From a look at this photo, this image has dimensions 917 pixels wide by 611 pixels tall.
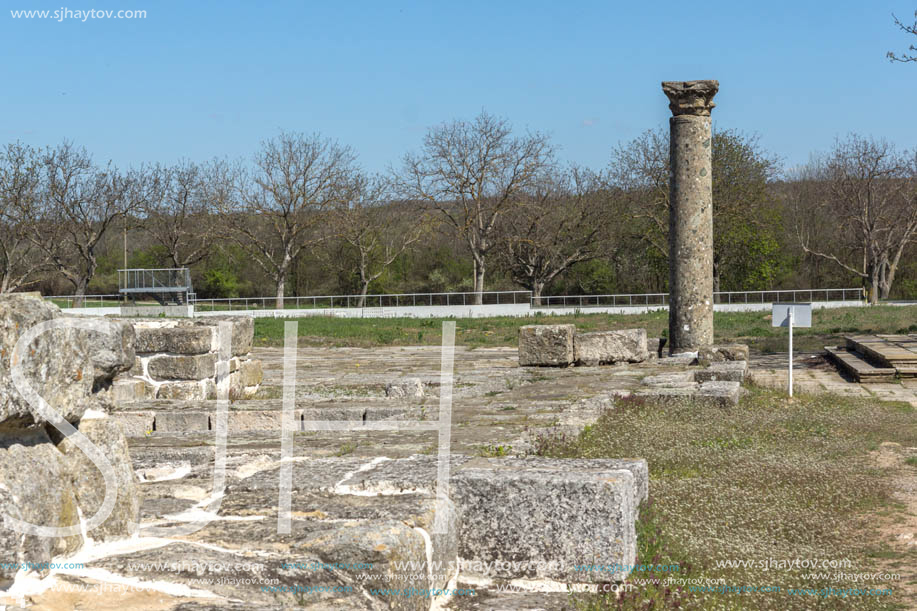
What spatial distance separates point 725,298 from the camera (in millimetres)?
38281

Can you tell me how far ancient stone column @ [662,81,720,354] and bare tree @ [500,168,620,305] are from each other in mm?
25972

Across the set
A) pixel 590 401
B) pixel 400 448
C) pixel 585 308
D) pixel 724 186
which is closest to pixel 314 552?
pixel 400 448

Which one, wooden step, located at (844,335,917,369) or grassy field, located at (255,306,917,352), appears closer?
wooden step, located at (844,335,917,369)

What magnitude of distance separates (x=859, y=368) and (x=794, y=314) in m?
3.08

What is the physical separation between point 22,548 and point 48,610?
0.22 metres

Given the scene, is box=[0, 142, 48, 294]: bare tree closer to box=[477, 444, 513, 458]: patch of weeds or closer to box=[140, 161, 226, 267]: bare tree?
box=[140, 161, 226, 267]: bare tree

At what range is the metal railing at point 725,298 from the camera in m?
36.9

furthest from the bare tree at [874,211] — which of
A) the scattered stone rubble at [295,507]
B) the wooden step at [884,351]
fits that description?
the scattered stone rubble at [295,507]

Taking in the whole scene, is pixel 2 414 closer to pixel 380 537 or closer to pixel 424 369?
pixel 380 537

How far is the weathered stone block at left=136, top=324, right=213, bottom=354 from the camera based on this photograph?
10133 mm

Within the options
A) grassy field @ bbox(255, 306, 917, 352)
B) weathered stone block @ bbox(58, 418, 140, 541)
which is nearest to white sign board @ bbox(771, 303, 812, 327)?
grassy field @ bbox(255, 306, 917, 352)

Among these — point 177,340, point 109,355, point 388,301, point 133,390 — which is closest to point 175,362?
point 177,340

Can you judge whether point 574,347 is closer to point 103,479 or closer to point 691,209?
point 691,209

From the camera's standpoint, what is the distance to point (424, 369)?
1496 cm
